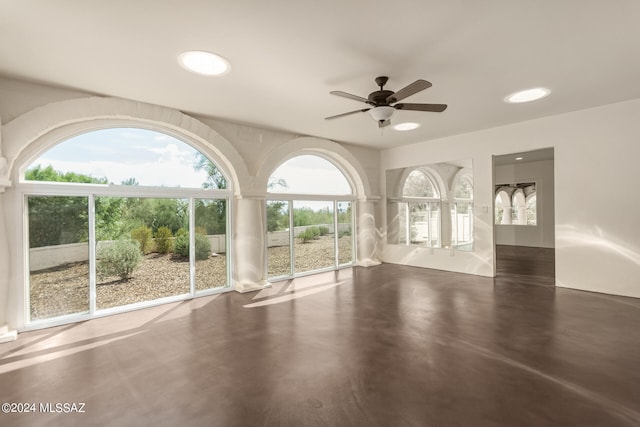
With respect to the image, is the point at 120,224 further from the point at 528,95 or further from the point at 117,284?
the point at 528,95

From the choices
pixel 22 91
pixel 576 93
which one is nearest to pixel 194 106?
pixel 22 91

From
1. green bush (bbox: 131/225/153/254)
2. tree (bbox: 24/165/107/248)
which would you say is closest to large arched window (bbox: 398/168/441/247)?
green bush (bbox: 131/225/153/254)

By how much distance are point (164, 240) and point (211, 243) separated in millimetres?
812

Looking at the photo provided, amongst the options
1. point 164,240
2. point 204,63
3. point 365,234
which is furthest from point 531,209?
point 164,240

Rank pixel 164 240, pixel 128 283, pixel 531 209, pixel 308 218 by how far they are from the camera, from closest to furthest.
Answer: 1. pixel 128 283
2. pixel 164 240
3. pixel 308 218
4. pixel 531 209

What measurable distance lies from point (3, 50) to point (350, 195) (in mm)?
6441

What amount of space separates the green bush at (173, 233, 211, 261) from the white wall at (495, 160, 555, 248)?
32.1 feet

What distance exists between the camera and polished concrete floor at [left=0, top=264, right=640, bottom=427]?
2.14 meters

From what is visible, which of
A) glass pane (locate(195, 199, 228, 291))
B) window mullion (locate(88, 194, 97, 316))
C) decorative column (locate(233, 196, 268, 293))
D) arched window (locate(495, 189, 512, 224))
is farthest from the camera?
arched window (locate(495, 189, 512, 224))

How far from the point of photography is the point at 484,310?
425 cm

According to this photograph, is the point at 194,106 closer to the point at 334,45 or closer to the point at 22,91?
the point at 22,91

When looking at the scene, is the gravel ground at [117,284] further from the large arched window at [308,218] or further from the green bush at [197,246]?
the large arched window at [308,218]

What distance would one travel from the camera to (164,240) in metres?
4.89

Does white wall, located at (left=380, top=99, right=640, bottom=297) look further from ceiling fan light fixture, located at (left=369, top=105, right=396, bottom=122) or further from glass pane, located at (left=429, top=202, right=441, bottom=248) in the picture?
ceiling fan light fixture, located at (left=369, top=105, right=396, bottom=122)
